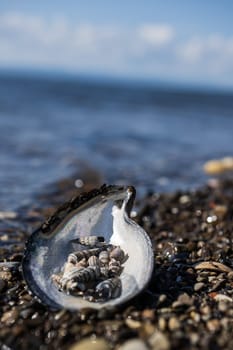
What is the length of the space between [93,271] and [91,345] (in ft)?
2.36

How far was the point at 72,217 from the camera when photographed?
13.3ft

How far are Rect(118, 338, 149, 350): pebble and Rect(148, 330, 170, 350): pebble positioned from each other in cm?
6

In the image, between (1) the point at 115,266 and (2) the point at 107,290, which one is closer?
(2) the point at 107,290

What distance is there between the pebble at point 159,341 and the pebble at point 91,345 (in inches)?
12.0

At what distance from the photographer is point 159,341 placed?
2.91 metres

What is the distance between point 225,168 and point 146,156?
3.06 meters

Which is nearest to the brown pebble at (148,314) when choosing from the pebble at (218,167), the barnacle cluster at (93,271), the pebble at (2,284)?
the barnacle cluster at (93,271)

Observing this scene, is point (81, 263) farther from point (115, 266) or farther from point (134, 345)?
point (134, 345)

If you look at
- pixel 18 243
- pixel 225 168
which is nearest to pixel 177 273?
pixel 18 243

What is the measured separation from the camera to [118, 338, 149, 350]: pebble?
2.87 meters

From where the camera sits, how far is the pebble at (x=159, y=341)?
287cm

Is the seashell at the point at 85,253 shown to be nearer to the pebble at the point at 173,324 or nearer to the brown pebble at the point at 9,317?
the brown pebble at the point at 9,317

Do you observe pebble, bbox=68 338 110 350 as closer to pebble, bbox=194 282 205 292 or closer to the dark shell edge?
the dark shell edge

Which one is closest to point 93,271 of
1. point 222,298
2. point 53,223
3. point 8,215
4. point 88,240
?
point 88,240
